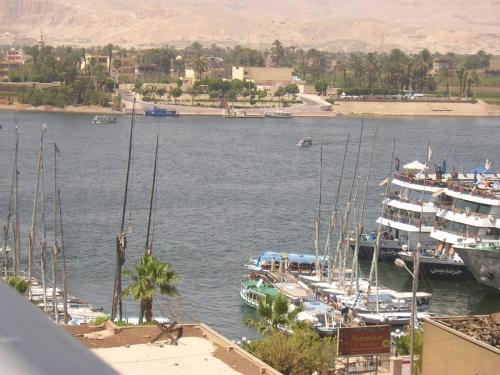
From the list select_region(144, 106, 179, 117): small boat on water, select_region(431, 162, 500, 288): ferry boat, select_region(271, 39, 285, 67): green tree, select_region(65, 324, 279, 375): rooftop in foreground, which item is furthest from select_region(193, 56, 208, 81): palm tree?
select_region(65, 324, 279, 375): rooftop in foreground

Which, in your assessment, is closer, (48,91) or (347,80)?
(48,91)

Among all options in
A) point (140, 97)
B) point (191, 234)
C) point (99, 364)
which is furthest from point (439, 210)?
point (140, 97)

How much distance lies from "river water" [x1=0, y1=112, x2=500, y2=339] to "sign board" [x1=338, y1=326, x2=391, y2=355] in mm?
8825

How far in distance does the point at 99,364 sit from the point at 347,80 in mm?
155247

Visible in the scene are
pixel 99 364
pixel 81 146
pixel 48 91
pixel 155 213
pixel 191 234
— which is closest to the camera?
pixel 99 364

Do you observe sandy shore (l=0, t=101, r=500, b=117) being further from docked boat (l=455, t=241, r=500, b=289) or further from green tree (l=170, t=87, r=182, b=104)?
docked boat (l=455, t=241, r=500, b=289)

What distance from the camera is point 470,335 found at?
41.3 ft

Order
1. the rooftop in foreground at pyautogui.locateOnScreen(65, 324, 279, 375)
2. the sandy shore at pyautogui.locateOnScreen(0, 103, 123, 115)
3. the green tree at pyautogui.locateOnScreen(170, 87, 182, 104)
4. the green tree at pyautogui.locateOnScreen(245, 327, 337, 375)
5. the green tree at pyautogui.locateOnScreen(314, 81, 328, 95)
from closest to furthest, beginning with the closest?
the rooftop in foreground at pyautogui.locateOnScreen(65, 324, 279, 375) < the green tree at pyautogui.locateOnScreen(245, 327, 337, 375) < the sandy shore at pyautogui.locateOnScreen(0, 103, 123, 115) < the green tree at pyautogui.locateOnScreen(170, 87, 182, 104) < the green tree at pyautogui.locateOnScreen(314, 81, 328, 95)

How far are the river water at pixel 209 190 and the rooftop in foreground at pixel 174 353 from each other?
38.0ft

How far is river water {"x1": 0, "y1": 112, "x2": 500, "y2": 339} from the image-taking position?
32.5m

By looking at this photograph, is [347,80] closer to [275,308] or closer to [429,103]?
[429,103]

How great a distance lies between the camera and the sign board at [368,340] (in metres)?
17.0

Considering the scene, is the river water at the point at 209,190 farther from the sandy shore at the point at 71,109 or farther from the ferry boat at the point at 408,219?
the sandy shore at the point at 71,109

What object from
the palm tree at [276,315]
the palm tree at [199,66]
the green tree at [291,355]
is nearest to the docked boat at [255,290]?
the palm tree at [276,315]
